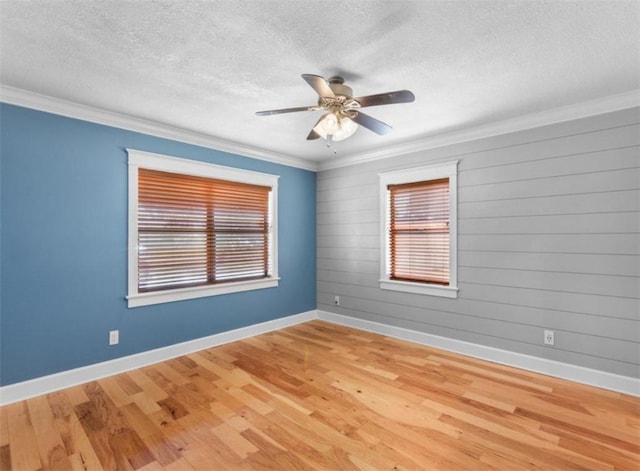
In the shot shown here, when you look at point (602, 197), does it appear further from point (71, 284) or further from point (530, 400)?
point (71, 284)

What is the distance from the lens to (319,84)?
2037mm

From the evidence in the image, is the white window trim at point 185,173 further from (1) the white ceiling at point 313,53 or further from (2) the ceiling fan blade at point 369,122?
(2) the ceiling fan blade at point 369,122

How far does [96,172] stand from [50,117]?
569 mm

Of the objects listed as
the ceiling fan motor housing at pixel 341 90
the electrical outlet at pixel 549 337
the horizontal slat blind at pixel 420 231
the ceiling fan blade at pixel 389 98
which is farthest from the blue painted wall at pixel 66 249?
the electrical outlet at pixel 549 337

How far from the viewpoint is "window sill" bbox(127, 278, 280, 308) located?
3381 mm

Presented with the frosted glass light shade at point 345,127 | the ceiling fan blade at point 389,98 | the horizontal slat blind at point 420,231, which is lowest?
the horizontal slat blind at point 420,231

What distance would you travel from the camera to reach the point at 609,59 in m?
2.22

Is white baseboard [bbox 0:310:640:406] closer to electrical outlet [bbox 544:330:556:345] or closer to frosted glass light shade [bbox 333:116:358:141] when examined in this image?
electrical outlet [bbox 544:330:556:345]

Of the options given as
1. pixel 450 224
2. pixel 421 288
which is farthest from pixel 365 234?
pixel 450 224

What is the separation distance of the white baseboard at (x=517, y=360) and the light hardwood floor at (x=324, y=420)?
0.35ft

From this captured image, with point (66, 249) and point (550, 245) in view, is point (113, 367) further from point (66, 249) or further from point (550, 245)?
point (550, 245)

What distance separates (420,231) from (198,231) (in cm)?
282

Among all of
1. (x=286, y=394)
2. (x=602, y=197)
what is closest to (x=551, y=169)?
(x=602, y=197)

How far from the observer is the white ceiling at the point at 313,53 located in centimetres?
175
